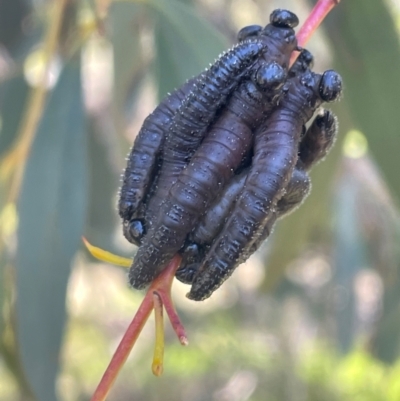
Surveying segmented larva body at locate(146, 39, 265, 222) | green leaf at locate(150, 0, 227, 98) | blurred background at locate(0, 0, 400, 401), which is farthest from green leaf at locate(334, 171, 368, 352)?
segmented larva body at locate(146, 39, 265, 222)

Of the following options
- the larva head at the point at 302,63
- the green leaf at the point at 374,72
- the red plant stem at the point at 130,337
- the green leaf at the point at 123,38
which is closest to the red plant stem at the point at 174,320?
the red plant stem at the point at 130,337

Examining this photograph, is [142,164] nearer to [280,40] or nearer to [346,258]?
[280,40]

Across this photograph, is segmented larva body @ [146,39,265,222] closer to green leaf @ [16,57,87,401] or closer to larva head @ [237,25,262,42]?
larva head @ [237,25,262,42]

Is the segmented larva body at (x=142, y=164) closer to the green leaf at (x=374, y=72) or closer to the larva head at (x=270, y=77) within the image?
the larva head at (x=270, y=77)

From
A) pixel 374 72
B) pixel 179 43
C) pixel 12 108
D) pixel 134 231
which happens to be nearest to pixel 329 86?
pixel 134 231

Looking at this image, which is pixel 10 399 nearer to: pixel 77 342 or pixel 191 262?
pixel 77 342

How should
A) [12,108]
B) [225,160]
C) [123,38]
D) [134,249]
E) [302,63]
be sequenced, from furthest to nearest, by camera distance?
[134,249] < [123,38] < [12,108] < [302,63] < [225,160]
